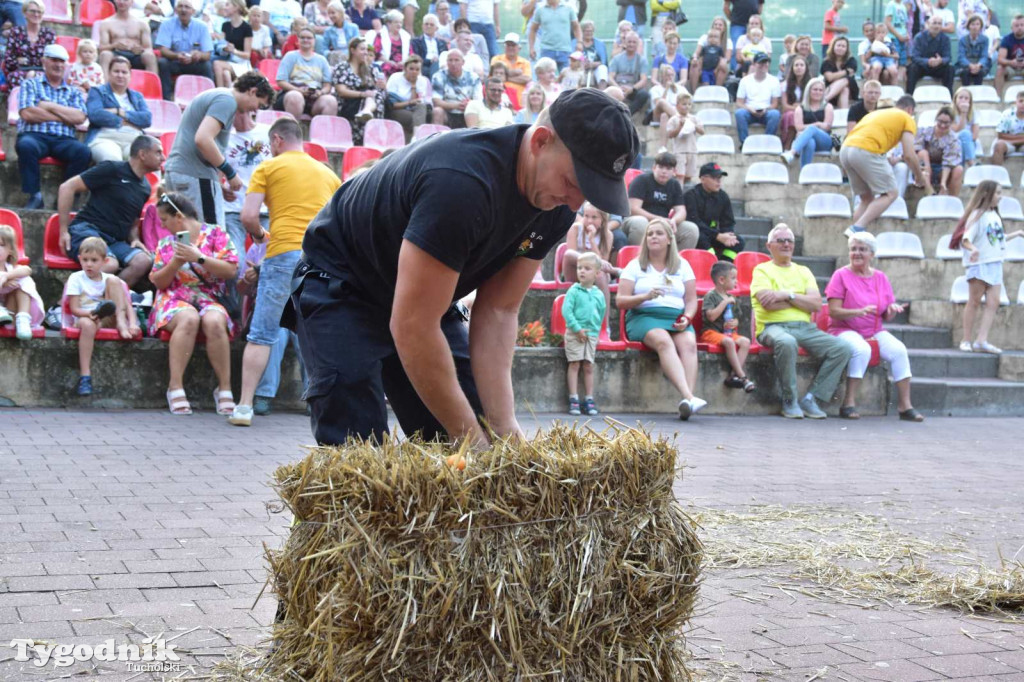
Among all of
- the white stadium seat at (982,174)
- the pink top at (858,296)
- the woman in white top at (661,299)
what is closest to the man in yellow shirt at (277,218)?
the woman in white top at (661,299)

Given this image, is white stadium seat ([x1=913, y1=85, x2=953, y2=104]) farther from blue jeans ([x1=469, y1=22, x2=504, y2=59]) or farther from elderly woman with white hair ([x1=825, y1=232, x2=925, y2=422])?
elderly woman with white hair ([x1=825, y1=232, x2=925, y2=422])

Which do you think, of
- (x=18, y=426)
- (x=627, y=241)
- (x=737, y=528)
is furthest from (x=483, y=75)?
(x=737, y=528)

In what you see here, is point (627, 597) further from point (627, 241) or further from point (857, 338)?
point (627, 241)

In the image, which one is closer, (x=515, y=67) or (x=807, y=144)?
(x=807, y=144)

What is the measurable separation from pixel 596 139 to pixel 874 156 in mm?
11992

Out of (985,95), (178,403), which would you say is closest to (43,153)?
(178,403)

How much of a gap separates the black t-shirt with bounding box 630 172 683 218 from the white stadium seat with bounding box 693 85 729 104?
6.22 metres

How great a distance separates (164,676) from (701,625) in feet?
5.83

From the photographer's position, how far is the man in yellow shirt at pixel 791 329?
10.8 metres

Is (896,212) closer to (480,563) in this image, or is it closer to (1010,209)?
(1010,209)

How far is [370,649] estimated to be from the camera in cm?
258

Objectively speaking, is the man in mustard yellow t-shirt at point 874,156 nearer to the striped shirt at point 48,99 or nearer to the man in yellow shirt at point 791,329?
the man in yellow shirt at point 791,329

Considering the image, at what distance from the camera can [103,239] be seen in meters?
9.06

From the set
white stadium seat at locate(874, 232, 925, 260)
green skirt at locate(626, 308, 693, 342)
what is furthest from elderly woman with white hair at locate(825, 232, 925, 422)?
white stadium seat at locate(874, 232, 925, 260)
